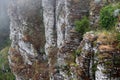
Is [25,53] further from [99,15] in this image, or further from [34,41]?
[99,15]

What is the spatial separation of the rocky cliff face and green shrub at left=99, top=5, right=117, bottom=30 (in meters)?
3.58

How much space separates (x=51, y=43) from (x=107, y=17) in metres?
24.2

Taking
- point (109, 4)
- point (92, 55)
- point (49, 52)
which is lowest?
point (49, 52)

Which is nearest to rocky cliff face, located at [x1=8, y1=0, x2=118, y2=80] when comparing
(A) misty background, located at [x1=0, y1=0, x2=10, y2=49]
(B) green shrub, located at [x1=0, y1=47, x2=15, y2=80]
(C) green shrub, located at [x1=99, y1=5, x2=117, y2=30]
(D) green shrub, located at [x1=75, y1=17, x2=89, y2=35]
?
(D) green shrub, located at [x1=75, y1=17, x2=89, y2=35]

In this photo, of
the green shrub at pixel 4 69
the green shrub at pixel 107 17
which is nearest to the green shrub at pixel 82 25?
the green shrub at pixel 107 17

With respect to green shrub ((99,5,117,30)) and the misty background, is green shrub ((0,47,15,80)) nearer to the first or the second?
the misty background

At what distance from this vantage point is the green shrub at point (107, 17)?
4206cm

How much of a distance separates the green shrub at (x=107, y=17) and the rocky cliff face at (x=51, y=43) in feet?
11.7

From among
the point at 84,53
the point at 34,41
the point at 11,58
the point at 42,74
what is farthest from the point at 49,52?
the point at 84,53

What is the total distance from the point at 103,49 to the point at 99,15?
35.1 feet

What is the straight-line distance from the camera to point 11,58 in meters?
81.3

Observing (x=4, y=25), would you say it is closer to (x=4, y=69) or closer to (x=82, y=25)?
(x=4, y=69)

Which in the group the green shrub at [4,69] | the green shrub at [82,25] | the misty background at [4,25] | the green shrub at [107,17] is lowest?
the green shrub at [4,69]

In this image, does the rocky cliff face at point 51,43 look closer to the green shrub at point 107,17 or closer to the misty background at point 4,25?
the green shrub at point 107,17
